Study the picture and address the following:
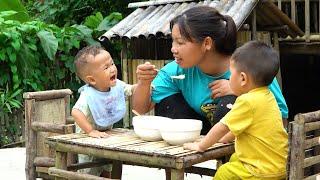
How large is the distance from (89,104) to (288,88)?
683 cm

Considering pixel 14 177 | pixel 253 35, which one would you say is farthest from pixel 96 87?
pixel 253 35

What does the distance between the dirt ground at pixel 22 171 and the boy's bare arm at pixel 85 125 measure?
2135 mm

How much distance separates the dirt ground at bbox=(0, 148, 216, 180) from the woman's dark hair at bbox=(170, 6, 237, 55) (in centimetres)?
222

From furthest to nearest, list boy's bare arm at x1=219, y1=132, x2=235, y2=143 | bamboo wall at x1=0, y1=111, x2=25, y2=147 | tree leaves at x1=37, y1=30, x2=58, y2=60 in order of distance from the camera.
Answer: tree leaves at x1=37, y1=30, x2=58, y2=60
bamboo wall at x1=0, y1=111, x2=25, y2=147
boy's bare arm at x1=219, y1=132, x2=235, y2=143

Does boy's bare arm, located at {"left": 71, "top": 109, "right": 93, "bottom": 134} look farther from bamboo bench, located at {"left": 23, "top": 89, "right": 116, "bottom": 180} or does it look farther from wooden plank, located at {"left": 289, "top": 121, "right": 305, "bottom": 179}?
wooden plank, located at {"left": 289, "top": 121, "right": 305, "bottom": 179}

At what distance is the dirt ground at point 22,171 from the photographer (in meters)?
6.08

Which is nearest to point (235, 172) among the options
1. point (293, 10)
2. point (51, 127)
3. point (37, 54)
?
point (51, 127)

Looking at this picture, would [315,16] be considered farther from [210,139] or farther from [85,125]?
[210,139]

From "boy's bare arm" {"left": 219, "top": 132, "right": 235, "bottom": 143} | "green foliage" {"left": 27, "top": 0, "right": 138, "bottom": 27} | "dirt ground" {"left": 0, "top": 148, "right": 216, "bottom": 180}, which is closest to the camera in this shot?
"boy's bare arm" {"left": 219, "top": 132, "right": 235, "bottom": 143}

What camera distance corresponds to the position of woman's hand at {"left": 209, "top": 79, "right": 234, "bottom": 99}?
3467 millimetres

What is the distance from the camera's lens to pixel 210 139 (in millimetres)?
2908

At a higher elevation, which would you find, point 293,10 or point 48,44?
point 293,10

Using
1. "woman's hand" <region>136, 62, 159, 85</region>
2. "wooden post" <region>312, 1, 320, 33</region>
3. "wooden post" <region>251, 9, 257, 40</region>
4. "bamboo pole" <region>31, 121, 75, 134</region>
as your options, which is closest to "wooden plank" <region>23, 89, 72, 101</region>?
"bamboo pole" <region>31, 121, 75, 134</region>

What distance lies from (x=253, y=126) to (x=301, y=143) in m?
0.24
